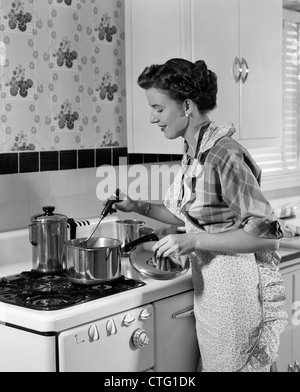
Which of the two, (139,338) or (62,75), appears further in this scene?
(62,75)

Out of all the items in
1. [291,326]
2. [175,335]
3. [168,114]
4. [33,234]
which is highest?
[168,114]

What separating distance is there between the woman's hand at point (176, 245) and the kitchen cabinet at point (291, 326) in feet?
2.62

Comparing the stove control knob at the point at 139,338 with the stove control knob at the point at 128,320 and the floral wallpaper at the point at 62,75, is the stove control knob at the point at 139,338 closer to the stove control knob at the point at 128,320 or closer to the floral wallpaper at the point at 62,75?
the stove control knob at the point at 128,320

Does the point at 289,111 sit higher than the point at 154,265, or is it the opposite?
the point at 289,111

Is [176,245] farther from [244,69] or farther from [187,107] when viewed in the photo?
[244,69]

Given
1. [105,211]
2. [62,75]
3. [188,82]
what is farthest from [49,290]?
[62,75]

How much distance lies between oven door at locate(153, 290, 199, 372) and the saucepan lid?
0.28 feet

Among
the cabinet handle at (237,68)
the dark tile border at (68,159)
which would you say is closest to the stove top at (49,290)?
the dark tile border at (68,159)

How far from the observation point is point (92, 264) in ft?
8.03

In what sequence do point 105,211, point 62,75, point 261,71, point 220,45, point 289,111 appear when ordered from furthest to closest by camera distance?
point 289,111 → point 261,71 → point 220,45 → point 62,75 → point 105,211

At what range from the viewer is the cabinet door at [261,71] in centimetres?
332

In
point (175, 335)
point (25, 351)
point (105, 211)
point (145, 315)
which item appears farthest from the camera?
point (105, 211)

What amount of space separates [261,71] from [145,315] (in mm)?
1542

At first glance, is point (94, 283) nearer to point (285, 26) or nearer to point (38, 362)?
point (38, 362)
